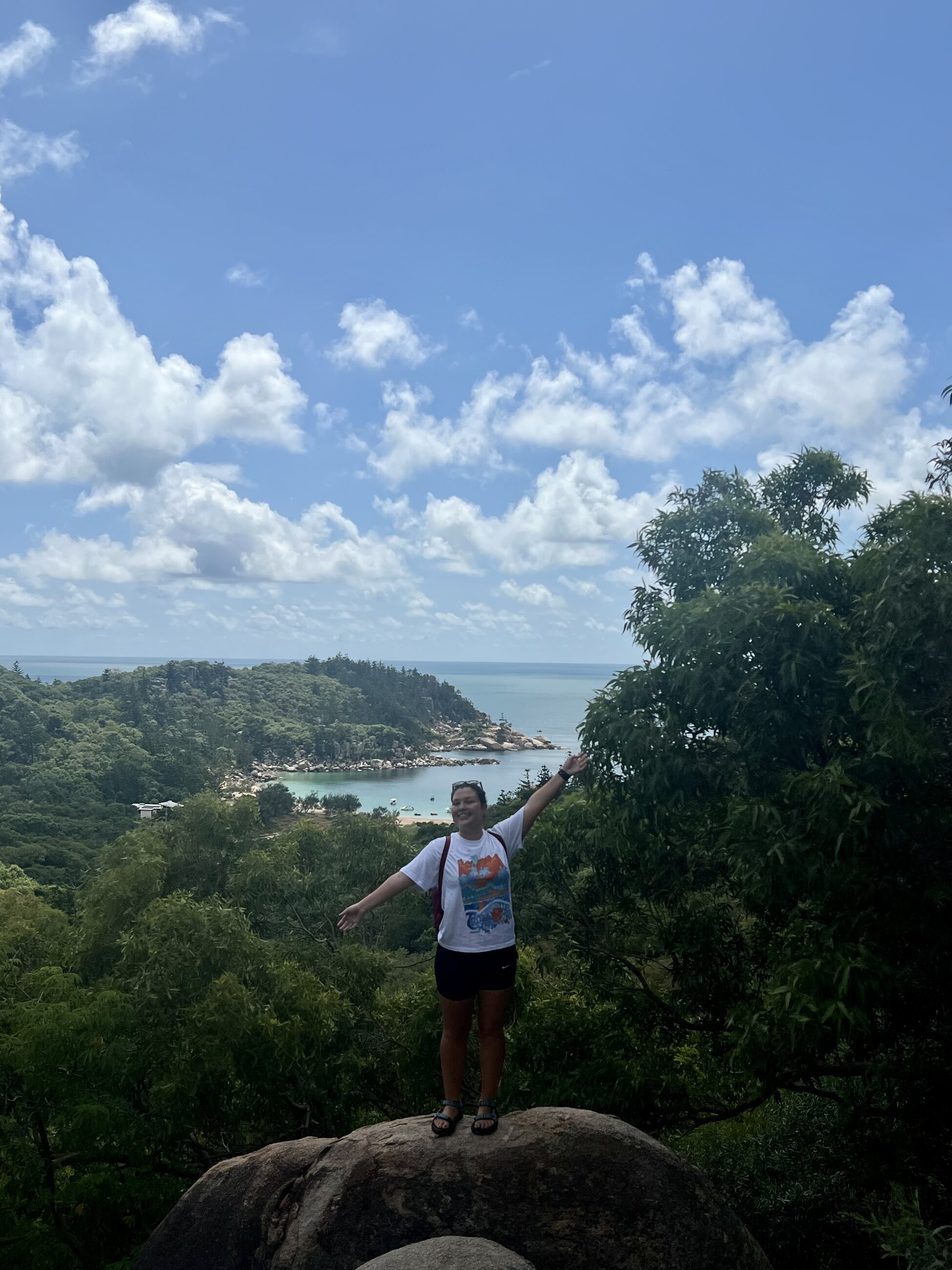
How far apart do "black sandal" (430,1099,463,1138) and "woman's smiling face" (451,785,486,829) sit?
1.62 m

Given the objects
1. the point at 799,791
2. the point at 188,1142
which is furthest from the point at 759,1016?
the point at 188,1142

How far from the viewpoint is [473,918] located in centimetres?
472

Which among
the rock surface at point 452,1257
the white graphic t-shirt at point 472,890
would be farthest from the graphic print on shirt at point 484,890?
the rock surface at point 452,1257

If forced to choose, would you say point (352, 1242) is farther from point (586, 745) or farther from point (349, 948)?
point (349, 948)

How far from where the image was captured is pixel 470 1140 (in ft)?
16.0

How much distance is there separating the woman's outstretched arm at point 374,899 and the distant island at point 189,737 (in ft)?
133

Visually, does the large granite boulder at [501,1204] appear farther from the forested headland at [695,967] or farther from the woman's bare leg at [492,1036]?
the forested headland at [695,967]

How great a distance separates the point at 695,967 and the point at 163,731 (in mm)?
100170

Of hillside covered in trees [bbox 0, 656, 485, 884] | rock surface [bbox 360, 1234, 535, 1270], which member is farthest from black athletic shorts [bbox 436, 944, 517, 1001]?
hillside covered in trees [bbox 0, 656, 485, 884]

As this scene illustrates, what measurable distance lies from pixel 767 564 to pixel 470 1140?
179 inches

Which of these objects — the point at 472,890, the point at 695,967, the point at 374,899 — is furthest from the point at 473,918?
the point at 695,967

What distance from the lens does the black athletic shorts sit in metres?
4.76

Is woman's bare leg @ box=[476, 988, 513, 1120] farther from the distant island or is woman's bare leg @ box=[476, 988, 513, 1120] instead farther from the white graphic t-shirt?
the distant island

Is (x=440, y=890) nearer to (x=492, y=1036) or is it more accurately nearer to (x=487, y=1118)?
(x=492, y=1036)
